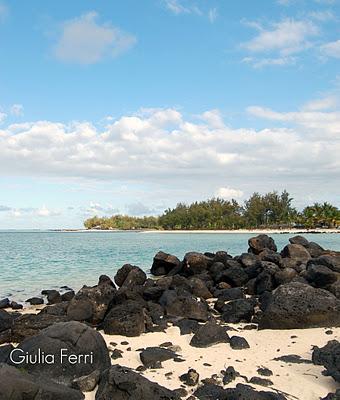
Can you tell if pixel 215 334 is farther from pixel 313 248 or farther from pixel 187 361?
pixel 313 248

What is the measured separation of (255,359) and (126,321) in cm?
322

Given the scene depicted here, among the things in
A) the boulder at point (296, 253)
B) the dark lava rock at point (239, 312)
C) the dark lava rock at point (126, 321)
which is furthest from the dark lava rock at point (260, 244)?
the dark lava rock at point (126, 321)

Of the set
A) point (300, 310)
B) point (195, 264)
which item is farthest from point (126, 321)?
point (195, 264)

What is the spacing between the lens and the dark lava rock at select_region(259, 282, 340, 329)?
9.75 m

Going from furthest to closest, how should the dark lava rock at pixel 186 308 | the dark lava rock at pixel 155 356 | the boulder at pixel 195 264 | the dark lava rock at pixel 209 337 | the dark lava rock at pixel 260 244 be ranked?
the dark lava rock at pixel 260 244, the boulder at pixel 195 264, the dark lava rock at pixel 186 308, the dark lava rock at pixel 209 337, the dark lava rock at pixel 155 356

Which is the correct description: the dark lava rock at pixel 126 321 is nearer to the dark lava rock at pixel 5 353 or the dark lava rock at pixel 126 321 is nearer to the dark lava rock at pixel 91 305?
the dark lava rock at pixel 91 305

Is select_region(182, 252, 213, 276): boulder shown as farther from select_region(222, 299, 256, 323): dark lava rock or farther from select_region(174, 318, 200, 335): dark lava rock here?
select_region(174, 318, 200, 335): dark lava rock

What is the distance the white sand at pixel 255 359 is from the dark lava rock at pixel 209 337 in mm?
134

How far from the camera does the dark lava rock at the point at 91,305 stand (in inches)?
428

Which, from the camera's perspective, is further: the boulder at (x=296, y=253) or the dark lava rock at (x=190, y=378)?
the boulder at (x=296, y=253)

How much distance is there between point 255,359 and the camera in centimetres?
768

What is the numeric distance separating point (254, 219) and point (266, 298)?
101391 mm

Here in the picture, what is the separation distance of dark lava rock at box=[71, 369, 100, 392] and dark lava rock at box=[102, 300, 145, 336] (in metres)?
3.19

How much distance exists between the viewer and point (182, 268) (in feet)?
70.7
